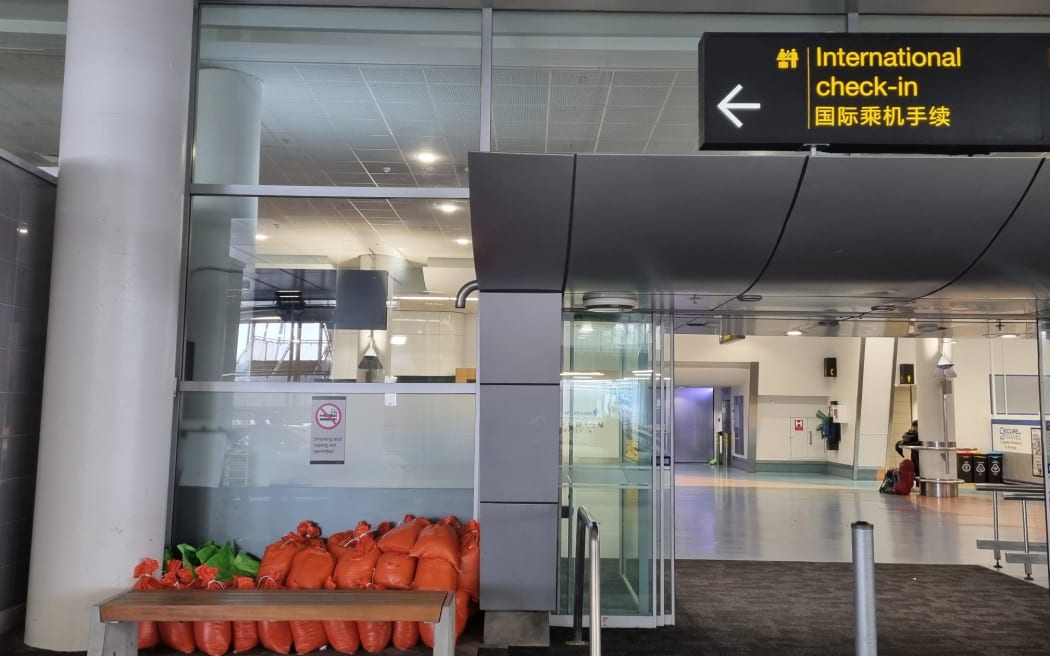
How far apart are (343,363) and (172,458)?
4.86ft

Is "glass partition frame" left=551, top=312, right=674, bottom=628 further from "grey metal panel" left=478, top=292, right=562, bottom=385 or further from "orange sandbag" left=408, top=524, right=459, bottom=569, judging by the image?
"orange sandbag" left=408, top=524, right=459, bottom=569

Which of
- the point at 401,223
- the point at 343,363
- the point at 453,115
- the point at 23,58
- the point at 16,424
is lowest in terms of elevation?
the point at 16,424

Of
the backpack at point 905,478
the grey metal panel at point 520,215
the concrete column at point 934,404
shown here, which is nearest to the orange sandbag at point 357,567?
the grey metal panel at point 520,215

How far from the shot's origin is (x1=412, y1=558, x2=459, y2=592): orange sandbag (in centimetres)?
526

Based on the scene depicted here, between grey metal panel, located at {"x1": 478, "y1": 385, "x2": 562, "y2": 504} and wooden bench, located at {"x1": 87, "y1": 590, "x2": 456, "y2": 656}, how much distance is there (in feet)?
3.32

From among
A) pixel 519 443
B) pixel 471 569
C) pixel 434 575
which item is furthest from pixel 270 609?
pixel 519 443

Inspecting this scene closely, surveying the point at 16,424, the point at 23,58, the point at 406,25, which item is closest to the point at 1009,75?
the point at 406,25

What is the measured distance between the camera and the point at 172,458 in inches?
239

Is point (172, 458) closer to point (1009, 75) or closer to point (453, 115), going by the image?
point (453, 115)

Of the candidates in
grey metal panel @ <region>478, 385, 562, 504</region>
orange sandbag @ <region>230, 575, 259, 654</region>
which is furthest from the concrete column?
orange sandbag @ <region>230, 575, 259, 654</region>

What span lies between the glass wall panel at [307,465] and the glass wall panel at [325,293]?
240 millimetres

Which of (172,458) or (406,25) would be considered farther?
(406,25)

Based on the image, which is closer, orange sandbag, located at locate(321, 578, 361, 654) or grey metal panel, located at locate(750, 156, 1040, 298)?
grey metal panel, located at locate(750, 156, 1040, 298)

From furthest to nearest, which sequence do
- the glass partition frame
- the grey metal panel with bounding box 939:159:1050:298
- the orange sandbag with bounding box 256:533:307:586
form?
1. the glass partition frame
2. the orange sandbag with bounding box 256:533:307:586
3. the grey metal panel with bounding box 939:159:1050:298
